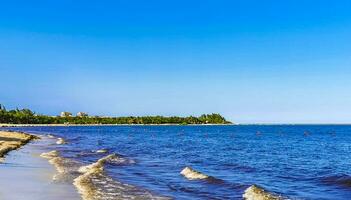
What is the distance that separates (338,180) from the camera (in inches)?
1196

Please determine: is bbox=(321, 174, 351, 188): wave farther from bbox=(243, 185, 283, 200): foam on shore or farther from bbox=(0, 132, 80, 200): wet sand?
bbox=(0, 132, 80, 200): wet sand

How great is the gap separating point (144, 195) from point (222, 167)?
1791 centimetres

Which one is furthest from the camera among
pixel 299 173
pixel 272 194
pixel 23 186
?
pixel 299 173

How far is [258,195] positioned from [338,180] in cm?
994

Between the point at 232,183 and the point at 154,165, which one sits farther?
the point at 154,165

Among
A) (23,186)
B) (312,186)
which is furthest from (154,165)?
(23,186)

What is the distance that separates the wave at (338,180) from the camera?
2908 centimetres

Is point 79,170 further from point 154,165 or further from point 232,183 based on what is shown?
point 232,183

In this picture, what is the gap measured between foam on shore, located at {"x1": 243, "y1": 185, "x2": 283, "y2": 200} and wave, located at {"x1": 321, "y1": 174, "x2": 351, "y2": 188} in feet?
23.6

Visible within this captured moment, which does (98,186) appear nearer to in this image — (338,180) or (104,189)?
(104,189)

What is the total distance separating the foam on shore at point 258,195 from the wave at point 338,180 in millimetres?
7206

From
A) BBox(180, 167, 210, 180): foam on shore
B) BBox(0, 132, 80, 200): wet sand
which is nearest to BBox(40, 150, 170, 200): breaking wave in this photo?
BBox(0, 132, 80, 200): wet sand

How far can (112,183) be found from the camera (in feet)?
86.3

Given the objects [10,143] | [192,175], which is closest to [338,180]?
[192,175]
